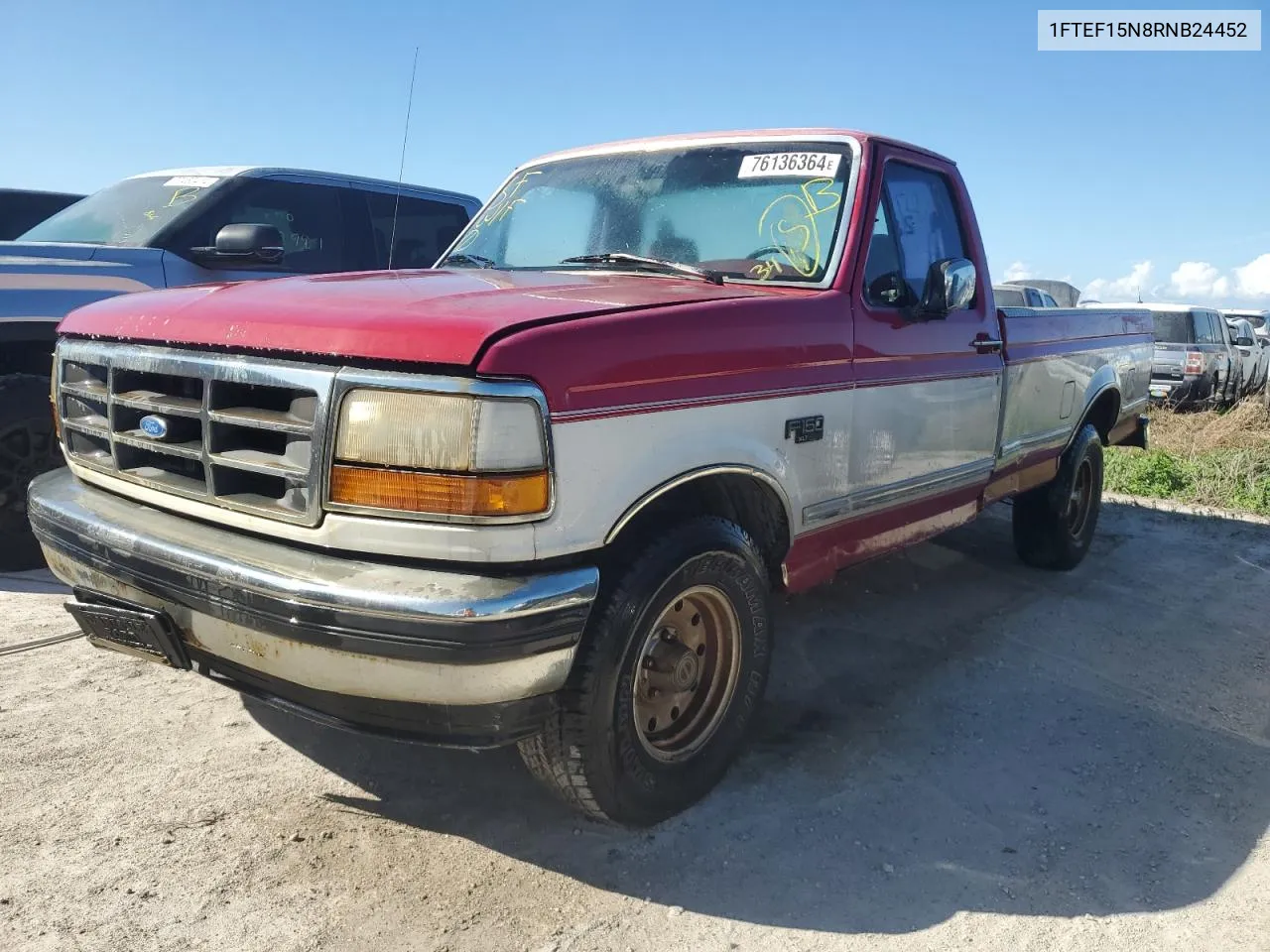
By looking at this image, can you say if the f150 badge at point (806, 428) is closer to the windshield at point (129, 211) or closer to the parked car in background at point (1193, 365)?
the windshield at point (129, 211)

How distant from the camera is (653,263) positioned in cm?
341

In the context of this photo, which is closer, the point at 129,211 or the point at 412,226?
the point at 129,211

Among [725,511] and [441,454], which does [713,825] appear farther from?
[441,454]

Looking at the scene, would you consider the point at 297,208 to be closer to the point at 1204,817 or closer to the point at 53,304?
the point at 53,304

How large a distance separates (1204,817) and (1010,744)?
24.2 inches

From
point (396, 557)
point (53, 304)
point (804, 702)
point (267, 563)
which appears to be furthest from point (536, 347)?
point (53, 304)

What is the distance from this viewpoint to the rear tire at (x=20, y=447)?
14.7 ft

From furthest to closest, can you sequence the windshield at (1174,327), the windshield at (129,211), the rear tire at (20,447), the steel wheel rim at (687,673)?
the windshield at (1174,327), the windshield at (129,211), the rear tire at (20,447), the steel wheel rim at (687,673)

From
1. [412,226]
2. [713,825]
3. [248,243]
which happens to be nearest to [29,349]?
[248,243]

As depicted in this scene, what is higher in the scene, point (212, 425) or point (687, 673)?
point (212, 425)

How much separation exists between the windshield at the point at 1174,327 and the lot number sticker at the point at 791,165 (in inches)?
479

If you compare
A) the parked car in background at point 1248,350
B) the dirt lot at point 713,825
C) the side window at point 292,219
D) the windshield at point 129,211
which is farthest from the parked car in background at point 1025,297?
the windshield at point 129,211

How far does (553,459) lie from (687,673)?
92 cm

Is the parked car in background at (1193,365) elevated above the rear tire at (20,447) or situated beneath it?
elevated above
